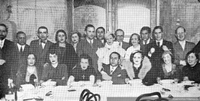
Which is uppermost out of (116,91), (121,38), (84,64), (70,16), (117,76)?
(70,16)

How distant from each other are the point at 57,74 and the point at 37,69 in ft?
0.54

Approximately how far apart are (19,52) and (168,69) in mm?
1201

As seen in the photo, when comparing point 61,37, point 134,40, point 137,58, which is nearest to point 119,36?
point 134,40

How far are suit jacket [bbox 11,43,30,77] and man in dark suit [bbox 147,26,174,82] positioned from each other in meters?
0.98

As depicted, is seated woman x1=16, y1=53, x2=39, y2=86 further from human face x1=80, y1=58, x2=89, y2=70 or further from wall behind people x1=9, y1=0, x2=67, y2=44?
human face x1=80, y1=58, x2=89, y2=70

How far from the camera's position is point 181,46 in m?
1.99

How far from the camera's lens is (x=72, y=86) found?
1986mm

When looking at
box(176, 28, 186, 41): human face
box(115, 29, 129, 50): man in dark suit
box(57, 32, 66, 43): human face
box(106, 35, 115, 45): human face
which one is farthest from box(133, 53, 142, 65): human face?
box(57, 32, 66, 43): human face

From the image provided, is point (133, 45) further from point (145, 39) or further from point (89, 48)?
point (89, 48)

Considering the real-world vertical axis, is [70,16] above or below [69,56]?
above

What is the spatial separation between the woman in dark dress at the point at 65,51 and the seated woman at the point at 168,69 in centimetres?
70

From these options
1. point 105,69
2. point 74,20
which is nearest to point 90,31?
point 74,20

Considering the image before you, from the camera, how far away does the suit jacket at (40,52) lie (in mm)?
1985

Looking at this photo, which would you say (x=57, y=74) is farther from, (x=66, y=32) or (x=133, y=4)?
(x=133, y=4)
